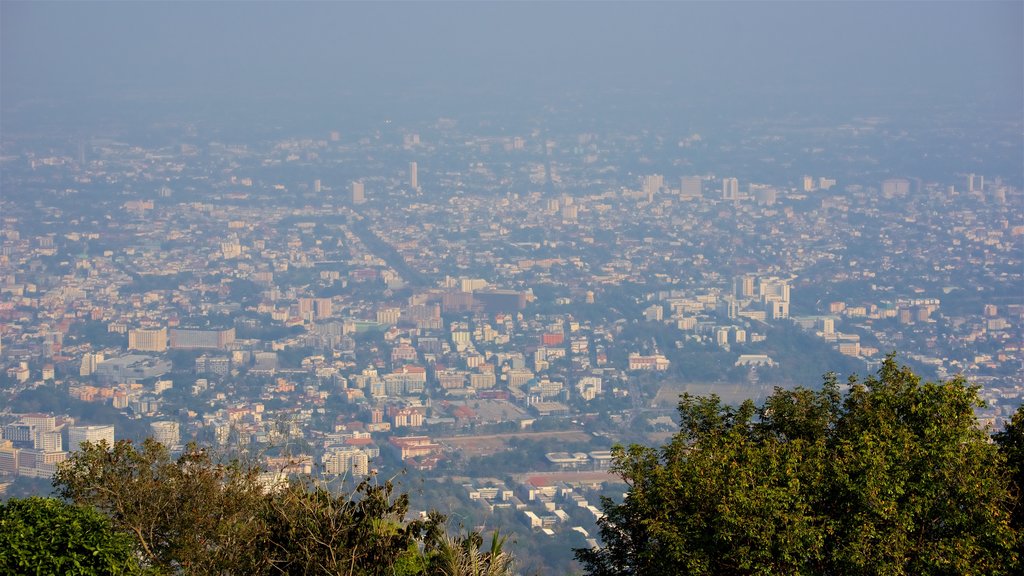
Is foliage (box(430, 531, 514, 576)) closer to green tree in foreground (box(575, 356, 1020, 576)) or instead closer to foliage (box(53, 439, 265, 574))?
green tree in foreground (box(575, 356, 1020, 576))

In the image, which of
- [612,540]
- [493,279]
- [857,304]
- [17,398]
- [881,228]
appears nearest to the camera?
[612,540]

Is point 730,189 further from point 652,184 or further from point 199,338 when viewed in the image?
point 199,338

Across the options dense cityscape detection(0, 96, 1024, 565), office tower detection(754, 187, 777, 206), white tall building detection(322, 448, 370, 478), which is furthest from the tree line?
office tower detection(754, 187, 777, 206)

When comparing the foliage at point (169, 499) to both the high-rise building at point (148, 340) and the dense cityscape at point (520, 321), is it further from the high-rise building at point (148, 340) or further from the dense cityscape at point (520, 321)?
the high-rise building at point (148, 340)

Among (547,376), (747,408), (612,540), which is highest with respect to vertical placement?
(747,408)

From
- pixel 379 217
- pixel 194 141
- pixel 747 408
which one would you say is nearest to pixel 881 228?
pixel 379 217

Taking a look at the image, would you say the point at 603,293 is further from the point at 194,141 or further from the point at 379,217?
the point at 194,141
